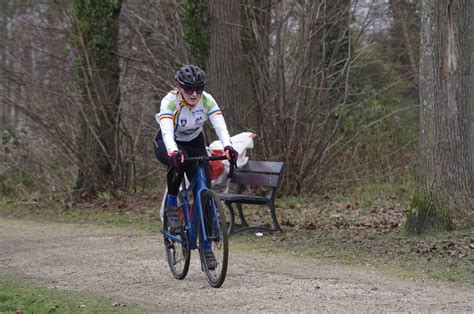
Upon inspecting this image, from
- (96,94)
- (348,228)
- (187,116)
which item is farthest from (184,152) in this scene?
(96,94)

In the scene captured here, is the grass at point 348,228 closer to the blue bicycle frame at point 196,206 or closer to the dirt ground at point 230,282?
the dirt ground at point 230,282

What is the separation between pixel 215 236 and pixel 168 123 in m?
1.12

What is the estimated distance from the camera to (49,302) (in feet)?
26.0

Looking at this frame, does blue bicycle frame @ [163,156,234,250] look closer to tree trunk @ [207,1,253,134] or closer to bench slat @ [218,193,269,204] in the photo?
bench slat @ [218,193,269,204]

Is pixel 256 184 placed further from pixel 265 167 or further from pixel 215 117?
pixel 215 117

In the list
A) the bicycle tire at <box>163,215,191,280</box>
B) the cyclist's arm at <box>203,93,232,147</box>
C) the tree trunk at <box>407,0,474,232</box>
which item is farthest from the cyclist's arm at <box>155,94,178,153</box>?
the tree trunk at <box>407,0,474,232</box>

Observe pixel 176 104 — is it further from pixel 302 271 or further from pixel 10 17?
pixel 10 17

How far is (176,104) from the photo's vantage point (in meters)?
8.59

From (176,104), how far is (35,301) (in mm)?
2199

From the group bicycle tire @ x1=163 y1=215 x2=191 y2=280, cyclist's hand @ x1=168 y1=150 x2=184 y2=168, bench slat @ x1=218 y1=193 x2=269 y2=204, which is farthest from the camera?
bench slat @ x1=218 y1=193 x2=269 y2=204

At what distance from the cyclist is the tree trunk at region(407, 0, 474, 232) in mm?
2966

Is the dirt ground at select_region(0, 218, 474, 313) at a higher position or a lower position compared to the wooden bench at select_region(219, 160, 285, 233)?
lower

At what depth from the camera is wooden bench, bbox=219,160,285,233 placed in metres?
12.0

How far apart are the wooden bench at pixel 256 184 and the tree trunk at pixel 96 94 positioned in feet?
18.8
